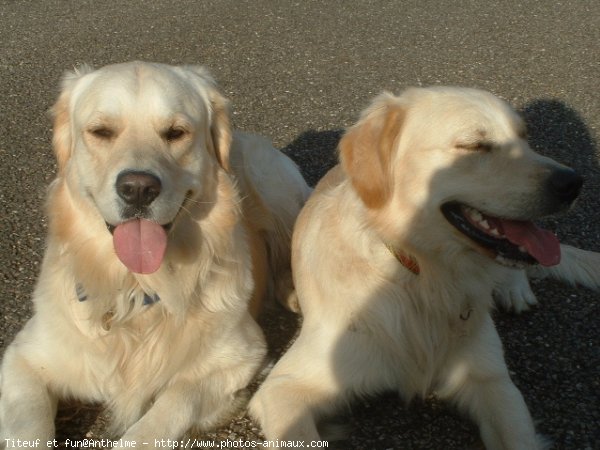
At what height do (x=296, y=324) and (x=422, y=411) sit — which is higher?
(x=422, y=411)

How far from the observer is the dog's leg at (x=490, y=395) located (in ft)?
8.17

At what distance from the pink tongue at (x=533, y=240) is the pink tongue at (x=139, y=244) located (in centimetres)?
130

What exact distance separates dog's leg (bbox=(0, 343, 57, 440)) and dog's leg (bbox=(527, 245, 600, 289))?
245 cm

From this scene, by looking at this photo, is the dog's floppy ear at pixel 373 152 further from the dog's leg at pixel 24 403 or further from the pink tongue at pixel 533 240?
the dog's leg at pixel 24 403

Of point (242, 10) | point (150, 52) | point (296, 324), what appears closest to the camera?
point (296, 324)

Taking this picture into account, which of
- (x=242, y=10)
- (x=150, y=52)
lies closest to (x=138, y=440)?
(x=150, y=52)

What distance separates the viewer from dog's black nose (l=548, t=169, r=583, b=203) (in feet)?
7.93

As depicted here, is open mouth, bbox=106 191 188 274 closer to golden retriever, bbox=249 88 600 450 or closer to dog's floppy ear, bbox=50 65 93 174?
dog's floppy ear, bbox=50 65 93 174

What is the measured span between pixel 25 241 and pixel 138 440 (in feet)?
6.30

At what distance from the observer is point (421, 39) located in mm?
7723

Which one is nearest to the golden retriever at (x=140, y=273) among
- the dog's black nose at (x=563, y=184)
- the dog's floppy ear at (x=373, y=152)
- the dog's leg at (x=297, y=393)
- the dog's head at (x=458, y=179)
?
the dog's leg at (x=297, y=393)

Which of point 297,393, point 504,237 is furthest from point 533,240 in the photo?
point 297,393

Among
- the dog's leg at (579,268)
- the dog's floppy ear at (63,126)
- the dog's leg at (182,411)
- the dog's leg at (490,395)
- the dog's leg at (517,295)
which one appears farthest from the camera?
the dog's leg at (579,268)

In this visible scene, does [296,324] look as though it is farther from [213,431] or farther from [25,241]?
[25,241]
